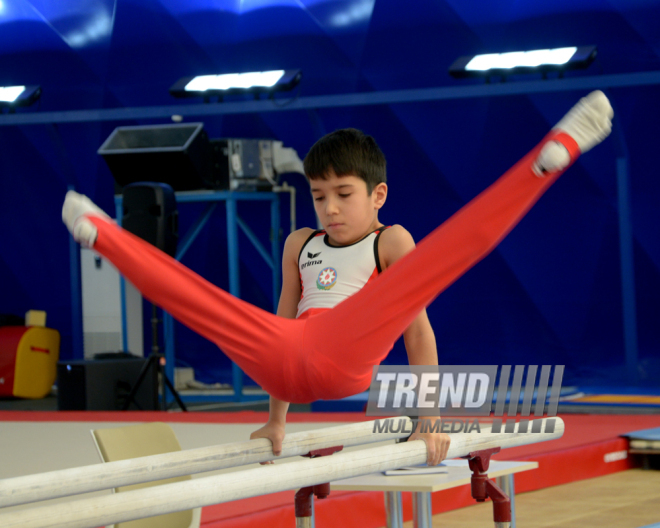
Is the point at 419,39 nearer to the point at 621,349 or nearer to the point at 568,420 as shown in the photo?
the point at 621,349

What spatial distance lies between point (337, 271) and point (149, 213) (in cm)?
408

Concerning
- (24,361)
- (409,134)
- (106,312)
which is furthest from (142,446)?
(24,361)

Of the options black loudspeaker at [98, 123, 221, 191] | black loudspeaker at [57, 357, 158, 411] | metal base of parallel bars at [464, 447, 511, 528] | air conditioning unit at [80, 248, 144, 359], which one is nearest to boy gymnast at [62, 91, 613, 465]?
metal base of parallel bars at [464, 447, 511, 528]

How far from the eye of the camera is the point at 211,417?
5.89 m

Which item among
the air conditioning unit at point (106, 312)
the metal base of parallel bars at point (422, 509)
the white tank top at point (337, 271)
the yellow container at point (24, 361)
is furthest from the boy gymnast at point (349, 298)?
the yellow container at point (24, 361)

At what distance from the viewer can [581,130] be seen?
78.0 inches

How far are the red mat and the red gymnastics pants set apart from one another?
4.29 ft

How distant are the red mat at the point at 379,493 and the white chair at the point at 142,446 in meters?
0.30

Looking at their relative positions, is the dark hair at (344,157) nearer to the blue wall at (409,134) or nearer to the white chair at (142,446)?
the white chair at (142,446)

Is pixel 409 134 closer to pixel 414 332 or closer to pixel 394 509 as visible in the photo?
pixel 394 509

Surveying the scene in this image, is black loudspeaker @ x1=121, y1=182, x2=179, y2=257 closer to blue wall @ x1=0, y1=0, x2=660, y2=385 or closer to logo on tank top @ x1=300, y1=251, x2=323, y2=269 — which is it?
blue wall @ x1=0, y1=0, x2=660, y2=385

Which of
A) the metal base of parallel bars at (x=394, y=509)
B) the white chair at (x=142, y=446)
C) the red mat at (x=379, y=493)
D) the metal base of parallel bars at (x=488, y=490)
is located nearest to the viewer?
the metal base of parallel bars at (x=488, y=490)

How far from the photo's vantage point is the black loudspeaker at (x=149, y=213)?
607 centimetres

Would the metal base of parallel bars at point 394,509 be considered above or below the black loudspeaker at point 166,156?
below
